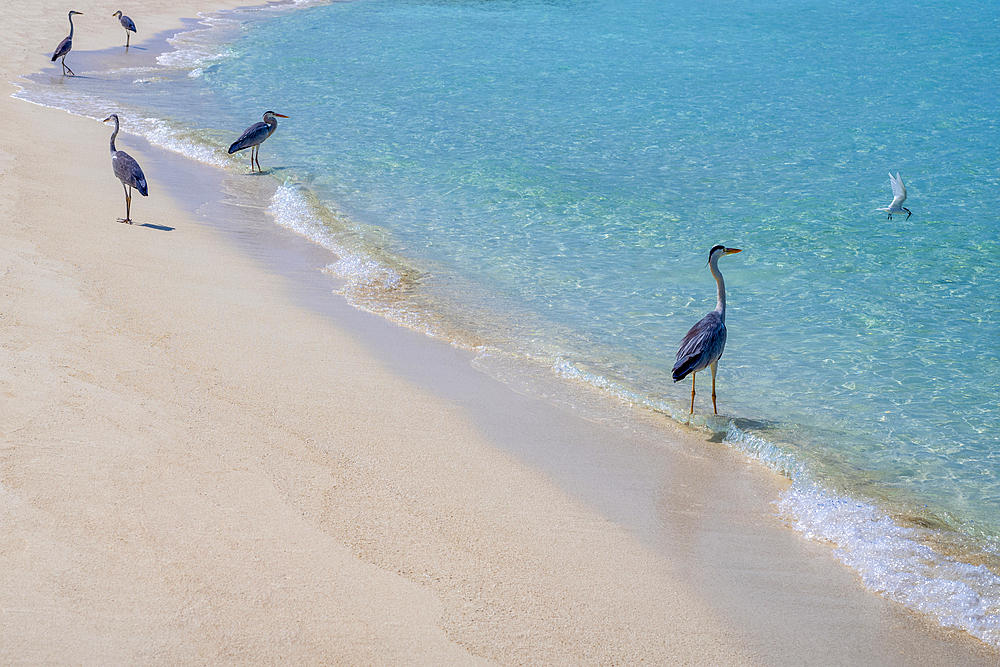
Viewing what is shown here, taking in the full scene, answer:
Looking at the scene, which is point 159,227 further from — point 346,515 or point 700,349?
point 700,349

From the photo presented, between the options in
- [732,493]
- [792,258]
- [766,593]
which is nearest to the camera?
[766,593]

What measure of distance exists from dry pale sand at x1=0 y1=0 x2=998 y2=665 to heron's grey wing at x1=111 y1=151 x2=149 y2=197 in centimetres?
286

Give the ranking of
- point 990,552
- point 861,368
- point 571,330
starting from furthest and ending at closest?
point 571,330
point 861,368
point 990,552

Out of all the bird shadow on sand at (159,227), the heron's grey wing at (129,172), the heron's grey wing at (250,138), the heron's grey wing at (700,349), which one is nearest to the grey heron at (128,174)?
the heron's grey wing at (129,172)

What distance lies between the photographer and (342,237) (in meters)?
10.7

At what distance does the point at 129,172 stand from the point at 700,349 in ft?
Answer: 26.2

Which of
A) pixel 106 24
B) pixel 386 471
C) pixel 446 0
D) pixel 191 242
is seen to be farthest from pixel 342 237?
pixel 446 0

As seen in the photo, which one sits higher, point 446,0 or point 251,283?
point 446,0

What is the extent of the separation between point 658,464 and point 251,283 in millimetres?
4918

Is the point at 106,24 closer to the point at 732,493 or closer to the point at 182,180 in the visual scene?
the point at 182,180

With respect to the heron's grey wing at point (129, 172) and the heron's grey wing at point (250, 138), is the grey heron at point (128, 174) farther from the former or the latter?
the heron's grey wing at point (250, 138)

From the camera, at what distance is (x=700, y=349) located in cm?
646

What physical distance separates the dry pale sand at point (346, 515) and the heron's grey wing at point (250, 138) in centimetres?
653

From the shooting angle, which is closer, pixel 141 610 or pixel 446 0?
pixel 141 610
